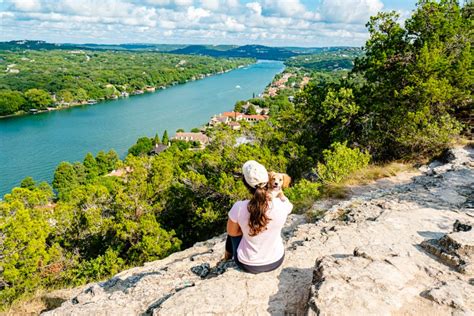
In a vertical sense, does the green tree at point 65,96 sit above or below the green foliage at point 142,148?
above

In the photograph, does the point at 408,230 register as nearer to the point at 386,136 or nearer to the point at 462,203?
the point at 462,203

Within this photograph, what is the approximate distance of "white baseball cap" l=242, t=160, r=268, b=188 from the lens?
119 inches

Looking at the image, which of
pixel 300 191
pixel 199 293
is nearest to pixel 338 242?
pixel 199 293

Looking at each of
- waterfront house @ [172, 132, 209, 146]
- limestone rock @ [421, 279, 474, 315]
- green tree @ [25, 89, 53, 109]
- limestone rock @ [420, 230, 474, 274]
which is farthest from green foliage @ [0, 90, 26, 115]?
limestone rock @ [421, 279, 474, 315]

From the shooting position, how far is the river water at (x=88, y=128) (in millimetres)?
39344

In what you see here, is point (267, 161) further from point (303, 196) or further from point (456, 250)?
point (456, 250)

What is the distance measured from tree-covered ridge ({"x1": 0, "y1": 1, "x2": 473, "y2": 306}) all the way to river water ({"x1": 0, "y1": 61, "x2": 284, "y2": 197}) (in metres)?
26.1

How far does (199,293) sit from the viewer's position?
3.53m

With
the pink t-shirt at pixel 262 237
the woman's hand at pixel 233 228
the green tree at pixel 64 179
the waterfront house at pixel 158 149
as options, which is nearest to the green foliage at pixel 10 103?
the waterfront house at pixel 158 149

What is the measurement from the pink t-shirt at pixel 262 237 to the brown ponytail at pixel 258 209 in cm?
6

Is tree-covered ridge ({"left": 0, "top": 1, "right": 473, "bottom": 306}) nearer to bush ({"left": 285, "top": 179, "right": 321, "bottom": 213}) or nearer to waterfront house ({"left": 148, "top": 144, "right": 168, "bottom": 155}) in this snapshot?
bush ({"left": 285, "top": 179, "right": 321, "bottom": 213})

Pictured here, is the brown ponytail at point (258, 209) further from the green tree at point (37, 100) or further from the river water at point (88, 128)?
the green tree at point (37, 100)

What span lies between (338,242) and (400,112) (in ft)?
26.8

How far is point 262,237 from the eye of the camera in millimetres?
3377
